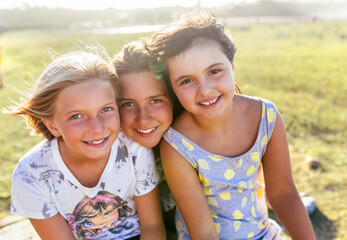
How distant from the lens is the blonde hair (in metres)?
1.80

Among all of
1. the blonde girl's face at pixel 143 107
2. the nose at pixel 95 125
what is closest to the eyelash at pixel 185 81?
the blonde girl's face at pixel 143 107

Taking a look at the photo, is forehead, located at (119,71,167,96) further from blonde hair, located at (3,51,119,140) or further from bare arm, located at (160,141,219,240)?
bare arm, located at (160,141,219,240)

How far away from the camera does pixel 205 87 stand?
188cm

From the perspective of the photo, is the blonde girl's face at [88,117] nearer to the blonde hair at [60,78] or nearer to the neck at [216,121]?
the blonde hair at [60,78]

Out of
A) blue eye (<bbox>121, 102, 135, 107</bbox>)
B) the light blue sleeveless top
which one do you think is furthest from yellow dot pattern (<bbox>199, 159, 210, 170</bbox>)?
blue eye (<bbox>121, 102, 135, 107</bbox>)

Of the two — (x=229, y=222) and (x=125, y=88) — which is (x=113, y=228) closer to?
(x=229, y=222)

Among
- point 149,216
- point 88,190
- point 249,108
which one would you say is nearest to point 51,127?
point 88,190

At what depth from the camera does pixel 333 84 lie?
7.02 meters

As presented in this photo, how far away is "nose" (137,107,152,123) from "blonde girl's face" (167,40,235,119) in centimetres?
21

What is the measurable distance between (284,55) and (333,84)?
4.55 meters

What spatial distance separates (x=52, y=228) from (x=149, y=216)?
0.55 metres

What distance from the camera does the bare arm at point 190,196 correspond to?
1957 mm

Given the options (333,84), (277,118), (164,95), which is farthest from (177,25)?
(333,84)

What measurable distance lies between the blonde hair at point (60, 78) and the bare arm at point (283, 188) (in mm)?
1035
